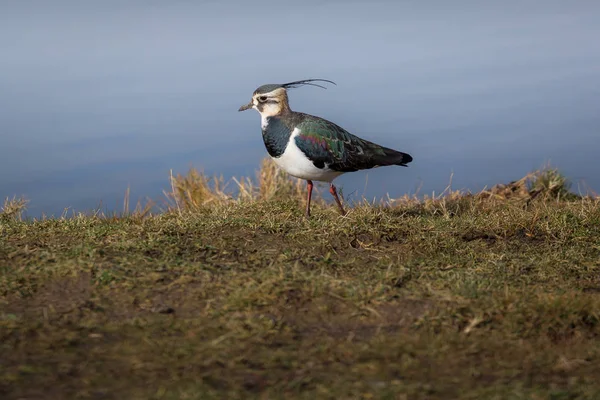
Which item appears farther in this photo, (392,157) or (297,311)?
(392,157)

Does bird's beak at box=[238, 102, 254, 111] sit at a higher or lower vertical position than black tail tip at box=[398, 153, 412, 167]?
higher

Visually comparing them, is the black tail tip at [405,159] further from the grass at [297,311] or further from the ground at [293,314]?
the ground at [293,314]

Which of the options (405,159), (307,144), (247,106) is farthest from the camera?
(405,159)

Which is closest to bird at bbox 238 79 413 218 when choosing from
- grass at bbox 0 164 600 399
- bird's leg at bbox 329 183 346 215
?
bird's leg at bbox 329 183 346 215

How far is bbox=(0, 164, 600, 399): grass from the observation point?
11.3 feet

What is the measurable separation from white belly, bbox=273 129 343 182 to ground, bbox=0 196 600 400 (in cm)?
75

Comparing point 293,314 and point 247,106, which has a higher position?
point 247,106

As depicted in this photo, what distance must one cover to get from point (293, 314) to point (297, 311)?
0.04m

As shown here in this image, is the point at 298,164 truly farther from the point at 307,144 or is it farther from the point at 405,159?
the point at 405,159

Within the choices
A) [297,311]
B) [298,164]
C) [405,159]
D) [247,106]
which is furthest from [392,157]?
[297,311]

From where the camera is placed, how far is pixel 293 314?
407cm

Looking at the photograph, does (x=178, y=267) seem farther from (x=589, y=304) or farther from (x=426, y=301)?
(x=589, y=304)

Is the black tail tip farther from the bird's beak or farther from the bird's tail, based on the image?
the bird's beak

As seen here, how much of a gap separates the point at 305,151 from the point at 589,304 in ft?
9.27
